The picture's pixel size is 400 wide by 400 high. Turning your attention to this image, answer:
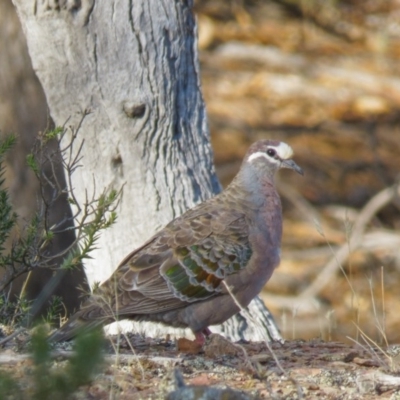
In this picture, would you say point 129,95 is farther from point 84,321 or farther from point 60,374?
point 60,374

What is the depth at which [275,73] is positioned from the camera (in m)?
13.7

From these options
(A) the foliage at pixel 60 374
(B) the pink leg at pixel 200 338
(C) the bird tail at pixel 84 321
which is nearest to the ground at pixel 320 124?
(B) the pink leg at pixel 200 338

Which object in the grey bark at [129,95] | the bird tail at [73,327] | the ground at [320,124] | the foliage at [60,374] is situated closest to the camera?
the foliage at [60,374]

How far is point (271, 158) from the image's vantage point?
666 centimetres

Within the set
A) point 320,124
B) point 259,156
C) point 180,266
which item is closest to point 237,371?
point 180,266

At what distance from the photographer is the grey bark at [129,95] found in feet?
22.9

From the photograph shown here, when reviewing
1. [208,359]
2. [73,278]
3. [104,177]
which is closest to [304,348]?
[208,359]

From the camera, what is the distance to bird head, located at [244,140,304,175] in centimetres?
663

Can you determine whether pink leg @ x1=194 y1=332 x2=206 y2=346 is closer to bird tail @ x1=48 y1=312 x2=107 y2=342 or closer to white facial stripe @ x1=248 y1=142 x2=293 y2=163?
bird tail @ x1=48 y1=312 x2=107 y2=342

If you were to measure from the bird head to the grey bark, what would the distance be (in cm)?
64

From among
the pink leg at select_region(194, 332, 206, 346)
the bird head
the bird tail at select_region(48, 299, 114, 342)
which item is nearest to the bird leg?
the pink leg at select_region(194, 332, 206, 346)

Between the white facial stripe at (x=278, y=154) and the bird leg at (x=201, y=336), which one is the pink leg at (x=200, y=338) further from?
the white facial stripe at (x=278, y=154)

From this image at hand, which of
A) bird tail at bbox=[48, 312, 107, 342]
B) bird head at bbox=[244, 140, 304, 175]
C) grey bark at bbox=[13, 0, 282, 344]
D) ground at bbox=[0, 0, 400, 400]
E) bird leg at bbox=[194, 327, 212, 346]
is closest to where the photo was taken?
bird tail at bbox=[48, 312, 107, 342]

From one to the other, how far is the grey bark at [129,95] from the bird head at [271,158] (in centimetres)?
64
